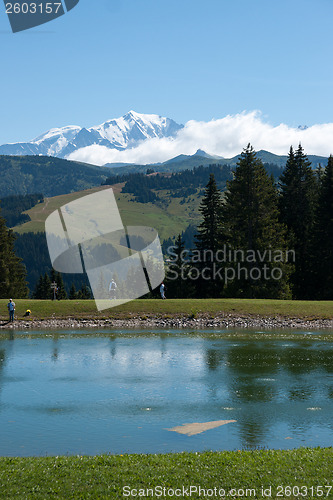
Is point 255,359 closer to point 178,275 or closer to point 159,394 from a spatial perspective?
point 159,394

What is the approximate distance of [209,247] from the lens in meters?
80.4

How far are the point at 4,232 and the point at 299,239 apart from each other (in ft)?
157

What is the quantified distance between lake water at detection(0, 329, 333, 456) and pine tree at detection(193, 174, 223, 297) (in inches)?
1420

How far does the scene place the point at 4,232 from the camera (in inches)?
3334

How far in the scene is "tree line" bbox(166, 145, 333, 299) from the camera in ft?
241

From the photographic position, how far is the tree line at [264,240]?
73375 mm

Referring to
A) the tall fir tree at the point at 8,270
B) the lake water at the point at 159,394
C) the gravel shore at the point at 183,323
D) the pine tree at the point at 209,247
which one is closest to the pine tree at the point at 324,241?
the pine tree at the point at 209,247

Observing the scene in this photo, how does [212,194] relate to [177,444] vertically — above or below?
above

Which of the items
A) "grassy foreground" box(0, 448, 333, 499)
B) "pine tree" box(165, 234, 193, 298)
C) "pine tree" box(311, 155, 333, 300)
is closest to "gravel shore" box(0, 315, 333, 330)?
"pine tree" box(311, 155, 333, 300)

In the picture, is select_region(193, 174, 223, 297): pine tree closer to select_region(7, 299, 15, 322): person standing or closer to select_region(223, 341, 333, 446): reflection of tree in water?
select_region(7, 299, 15, 322): person standing

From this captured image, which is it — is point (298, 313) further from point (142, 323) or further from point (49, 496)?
point (49, 496)

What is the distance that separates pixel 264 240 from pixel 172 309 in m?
22.5

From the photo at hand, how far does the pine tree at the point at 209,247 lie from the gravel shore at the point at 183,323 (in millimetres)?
22808

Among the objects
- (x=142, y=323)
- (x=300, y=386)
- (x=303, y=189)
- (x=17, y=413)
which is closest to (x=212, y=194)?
(x=303, y=189)
